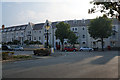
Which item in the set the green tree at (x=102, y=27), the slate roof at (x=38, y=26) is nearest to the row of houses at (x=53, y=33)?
the slate roof at (x=38, y=26)

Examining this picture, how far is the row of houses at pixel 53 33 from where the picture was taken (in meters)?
54.3

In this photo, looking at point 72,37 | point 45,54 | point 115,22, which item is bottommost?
point 45,54

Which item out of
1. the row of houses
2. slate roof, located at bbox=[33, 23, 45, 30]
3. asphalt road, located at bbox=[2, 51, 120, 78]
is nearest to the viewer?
asphalt road, located at bbox=[2, 51, 120, 78]

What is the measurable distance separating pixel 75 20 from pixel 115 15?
49970 millimetres

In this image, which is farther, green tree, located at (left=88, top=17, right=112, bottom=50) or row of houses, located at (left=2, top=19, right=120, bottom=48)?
row of houses, located at (left=2, top=19, right=120, bottom=48)

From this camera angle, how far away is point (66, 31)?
160 feet

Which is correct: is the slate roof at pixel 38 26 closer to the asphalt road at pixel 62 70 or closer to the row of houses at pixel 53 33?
the row of houses at pixel 53 33

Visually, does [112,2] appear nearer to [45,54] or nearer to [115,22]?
[45,54]

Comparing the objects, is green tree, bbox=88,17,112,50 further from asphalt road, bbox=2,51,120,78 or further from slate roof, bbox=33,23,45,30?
slate roof, bbox=33,23,45,30

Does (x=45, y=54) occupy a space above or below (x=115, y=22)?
below

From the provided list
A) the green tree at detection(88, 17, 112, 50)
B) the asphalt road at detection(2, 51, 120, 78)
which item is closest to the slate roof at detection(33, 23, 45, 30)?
the green tree at detection(88, 17, 112, 50)

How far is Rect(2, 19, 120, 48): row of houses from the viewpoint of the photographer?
178 ft

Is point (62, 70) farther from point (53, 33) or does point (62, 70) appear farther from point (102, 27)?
point (53, 33)

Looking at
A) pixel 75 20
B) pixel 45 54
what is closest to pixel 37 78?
pixel 45 54
